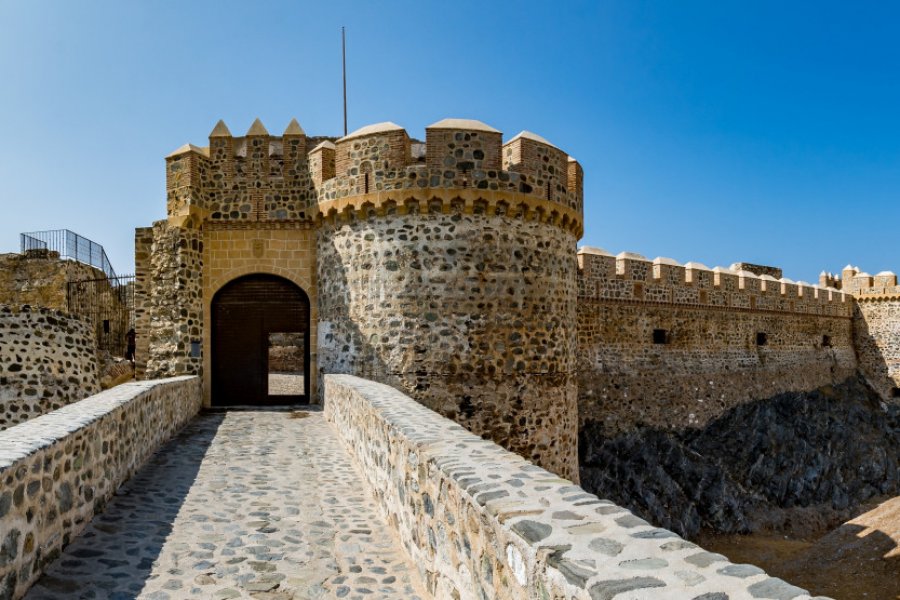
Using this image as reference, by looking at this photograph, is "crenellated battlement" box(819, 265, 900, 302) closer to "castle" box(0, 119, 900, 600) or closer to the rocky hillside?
the rocky hillside

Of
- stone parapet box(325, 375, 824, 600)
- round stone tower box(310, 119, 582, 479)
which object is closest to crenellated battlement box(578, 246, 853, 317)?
round stone tower box(310, 119, 582, 479)

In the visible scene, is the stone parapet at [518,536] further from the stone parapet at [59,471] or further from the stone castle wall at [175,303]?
the stone castle wall at [175,303]

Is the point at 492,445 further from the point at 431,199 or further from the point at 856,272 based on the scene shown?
the point at 856,272

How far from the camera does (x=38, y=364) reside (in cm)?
→ 956

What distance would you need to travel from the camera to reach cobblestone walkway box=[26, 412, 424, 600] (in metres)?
3.76

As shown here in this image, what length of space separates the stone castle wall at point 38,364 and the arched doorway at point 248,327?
2165mm

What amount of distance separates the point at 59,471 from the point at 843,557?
15.7m

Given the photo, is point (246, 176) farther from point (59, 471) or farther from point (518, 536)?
point (518, 536)

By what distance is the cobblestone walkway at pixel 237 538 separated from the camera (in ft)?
12.3

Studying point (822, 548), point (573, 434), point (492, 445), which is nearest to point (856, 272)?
point (822, 548)

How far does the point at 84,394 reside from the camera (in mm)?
10078

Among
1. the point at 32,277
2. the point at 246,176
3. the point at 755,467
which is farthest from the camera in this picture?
the point at 755,467

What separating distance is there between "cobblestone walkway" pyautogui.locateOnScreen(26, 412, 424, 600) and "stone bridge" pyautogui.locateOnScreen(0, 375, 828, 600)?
0.02 metres

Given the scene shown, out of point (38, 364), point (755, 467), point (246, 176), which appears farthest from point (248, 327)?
point (755, 467)
